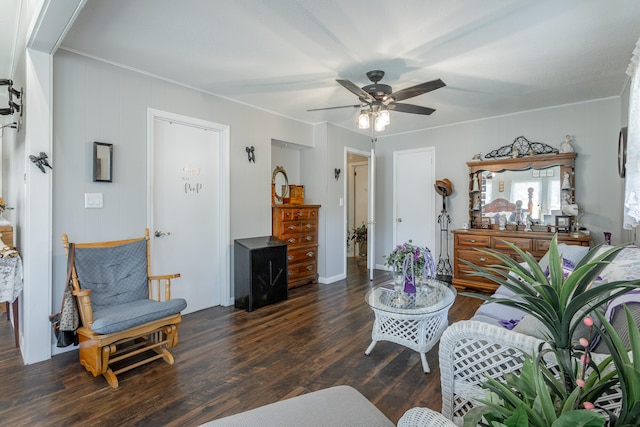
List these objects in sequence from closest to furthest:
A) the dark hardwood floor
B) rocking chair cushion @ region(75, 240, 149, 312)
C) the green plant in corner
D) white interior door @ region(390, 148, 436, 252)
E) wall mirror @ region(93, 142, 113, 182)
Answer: the dark hardwood floor
rocking chair cushion @ region(75, 240, 149, 312)
wall mirror @ region(93, 142, 113, 182)
white interior door @ region(390, 148, 436, 252)
the green plant in corner

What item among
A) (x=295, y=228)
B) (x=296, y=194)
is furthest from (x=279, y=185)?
(x=295, y=228)

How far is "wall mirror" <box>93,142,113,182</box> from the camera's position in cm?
277

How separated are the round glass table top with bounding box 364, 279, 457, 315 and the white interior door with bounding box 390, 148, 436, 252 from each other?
251 cm

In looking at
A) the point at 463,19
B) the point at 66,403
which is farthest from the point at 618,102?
the point at 66,403

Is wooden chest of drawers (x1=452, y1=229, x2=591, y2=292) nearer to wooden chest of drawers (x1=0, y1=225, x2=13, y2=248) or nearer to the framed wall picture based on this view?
the framed wall picture

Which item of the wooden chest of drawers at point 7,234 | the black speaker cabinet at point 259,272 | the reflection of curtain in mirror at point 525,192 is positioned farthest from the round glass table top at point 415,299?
the wooden chest of drawers at point 7,234

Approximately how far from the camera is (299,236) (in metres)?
4.66

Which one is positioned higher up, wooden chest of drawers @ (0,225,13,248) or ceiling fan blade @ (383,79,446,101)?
ceiling fan blade @ (383,79,446,101)

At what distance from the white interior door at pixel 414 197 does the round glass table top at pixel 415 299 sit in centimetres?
251

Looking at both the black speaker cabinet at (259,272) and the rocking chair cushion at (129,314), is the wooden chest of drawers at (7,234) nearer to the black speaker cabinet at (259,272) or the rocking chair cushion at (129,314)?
the rocking chair cushion at (129,314)

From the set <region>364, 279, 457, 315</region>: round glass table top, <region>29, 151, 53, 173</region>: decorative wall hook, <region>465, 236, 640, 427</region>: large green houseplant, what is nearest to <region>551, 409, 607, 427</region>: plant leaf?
<region>465, 236, 640, 427</region>: large green houseplant

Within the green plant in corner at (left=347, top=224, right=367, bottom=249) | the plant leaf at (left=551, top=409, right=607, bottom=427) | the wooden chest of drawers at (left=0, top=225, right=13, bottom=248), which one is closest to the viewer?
the plant leaf at (left=551, top=409, right=607, bottom=427)

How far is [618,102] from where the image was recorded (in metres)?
3.83

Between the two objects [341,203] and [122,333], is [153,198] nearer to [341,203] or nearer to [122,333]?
[122,333]
